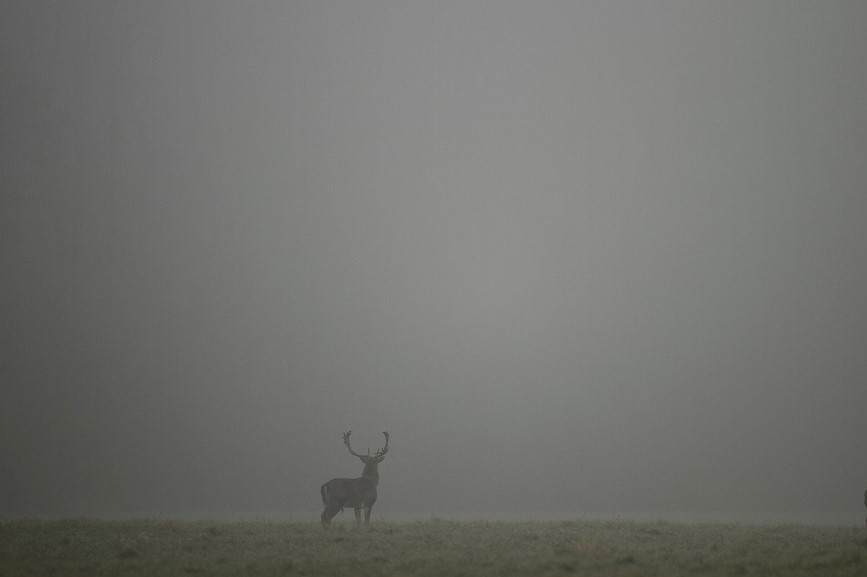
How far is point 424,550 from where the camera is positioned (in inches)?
714

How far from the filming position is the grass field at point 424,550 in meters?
15.7

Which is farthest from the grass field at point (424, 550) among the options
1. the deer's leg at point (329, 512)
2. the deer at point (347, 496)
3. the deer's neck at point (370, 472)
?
the deer's neck at point (370, 472)

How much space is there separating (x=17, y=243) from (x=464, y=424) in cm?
13920

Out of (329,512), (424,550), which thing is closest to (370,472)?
(329,512)

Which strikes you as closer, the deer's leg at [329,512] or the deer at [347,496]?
the deer's leg at [329,512]

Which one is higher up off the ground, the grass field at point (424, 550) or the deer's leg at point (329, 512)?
the deer's leg at point (329, 512)

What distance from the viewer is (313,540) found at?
20.1 metres

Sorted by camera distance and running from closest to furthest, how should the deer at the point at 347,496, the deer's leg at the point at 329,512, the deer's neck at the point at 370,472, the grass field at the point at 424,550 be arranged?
1. the grass field at the point at 424,550
2. the deer's leg at the point at 329,512
3. the deer at the point at 347,496
4. the deer's neck at the point at 370,472

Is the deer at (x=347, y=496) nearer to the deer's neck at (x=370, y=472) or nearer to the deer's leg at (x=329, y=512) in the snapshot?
the deer's leg at (x=329, y=512)

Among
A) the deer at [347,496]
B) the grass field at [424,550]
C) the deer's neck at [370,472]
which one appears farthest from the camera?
the deer's neck at [370,472]

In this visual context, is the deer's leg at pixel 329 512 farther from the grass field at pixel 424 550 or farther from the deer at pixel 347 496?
the grass field at pixel 424 550

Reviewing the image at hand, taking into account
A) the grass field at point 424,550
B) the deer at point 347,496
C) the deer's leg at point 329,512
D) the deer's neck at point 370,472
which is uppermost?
the deer's neck at point 370,472

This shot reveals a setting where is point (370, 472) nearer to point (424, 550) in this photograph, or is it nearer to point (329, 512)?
point (329, 512)

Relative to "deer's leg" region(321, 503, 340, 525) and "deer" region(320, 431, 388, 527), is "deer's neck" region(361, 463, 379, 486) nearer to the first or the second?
"deer" region(320, 431, 388, 527)
